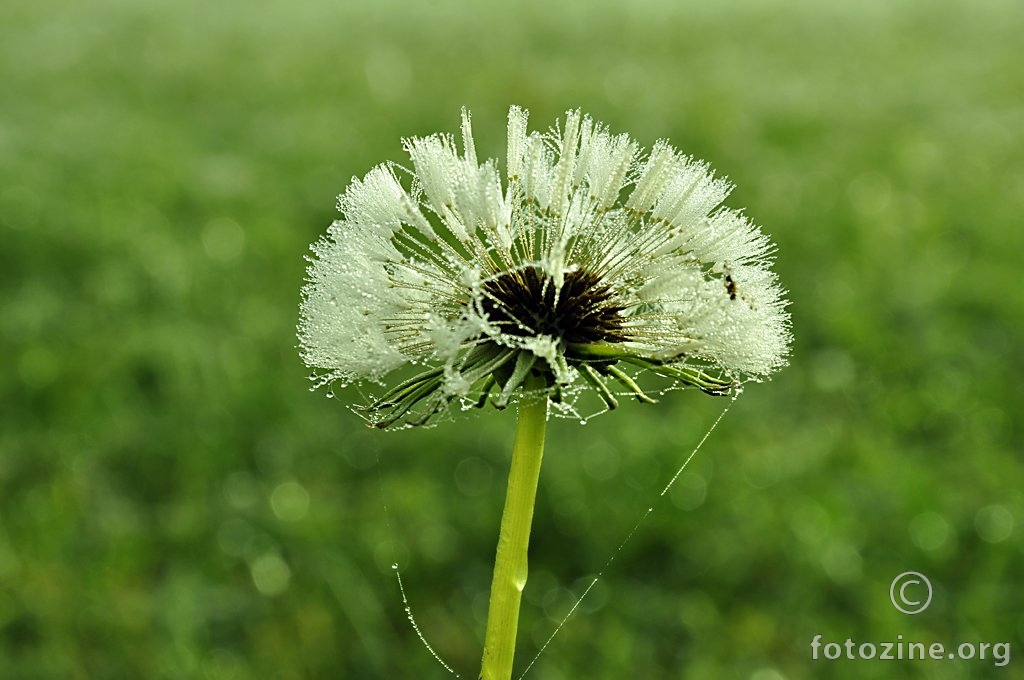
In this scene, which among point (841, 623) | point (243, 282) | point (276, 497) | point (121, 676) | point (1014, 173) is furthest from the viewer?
point (1014, 173)

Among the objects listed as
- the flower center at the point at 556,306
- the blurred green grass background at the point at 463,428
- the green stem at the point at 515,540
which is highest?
the blurred green grass background at the point at 463,428

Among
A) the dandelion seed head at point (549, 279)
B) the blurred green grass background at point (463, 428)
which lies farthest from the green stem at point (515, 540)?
the blurred green grass background at point (463, 428)

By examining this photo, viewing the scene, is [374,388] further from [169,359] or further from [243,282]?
[243,282]

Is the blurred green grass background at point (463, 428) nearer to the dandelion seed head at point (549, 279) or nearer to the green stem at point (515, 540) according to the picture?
the dandelion seed head at point (549, 279)

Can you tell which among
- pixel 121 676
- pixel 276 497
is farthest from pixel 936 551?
pixel 121 676

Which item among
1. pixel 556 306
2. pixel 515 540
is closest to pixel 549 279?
pixel 556 306

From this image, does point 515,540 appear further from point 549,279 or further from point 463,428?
point 463,428
